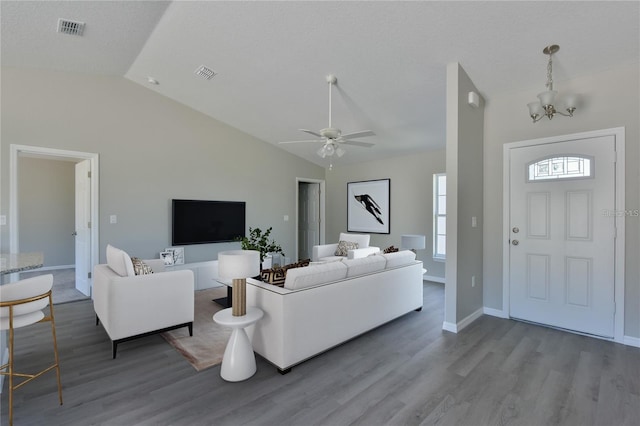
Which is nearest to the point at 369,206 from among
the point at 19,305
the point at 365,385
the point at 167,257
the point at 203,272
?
the point at 203,272

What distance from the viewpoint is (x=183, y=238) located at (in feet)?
17.5

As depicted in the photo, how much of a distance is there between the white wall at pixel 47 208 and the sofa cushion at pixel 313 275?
22.2ft

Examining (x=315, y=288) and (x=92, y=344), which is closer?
(x=315, y=288)

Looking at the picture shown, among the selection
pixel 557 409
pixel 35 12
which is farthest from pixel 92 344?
pixel 557 409

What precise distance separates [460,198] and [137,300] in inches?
135

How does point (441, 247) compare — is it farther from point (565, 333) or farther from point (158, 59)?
point (158, 59)

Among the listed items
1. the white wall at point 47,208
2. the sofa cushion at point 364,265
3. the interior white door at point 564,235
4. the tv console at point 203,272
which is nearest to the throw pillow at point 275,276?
the sofa cushion at point 364,265

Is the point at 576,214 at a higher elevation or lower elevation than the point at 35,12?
lower

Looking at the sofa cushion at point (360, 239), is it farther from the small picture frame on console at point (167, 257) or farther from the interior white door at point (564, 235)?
the small picture frame on console at point (167, 257)

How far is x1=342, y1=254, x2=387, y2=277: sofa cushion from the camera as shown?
3016mm

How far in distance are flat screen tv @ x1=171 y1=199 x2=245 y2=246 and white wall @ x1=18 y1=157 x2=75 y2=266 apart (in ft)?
11.4

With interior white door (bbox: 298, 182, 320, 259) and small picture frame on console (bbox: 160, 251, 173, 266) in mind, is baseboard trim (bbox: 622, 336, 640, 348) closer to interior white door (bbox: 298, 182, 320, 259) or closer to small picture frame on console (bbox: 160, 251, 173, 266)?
interior white door (bbox: 298, 182, 320, 259)

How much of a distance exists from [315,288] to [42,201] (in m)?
7.12

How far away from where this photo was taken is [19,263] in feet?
7.31
